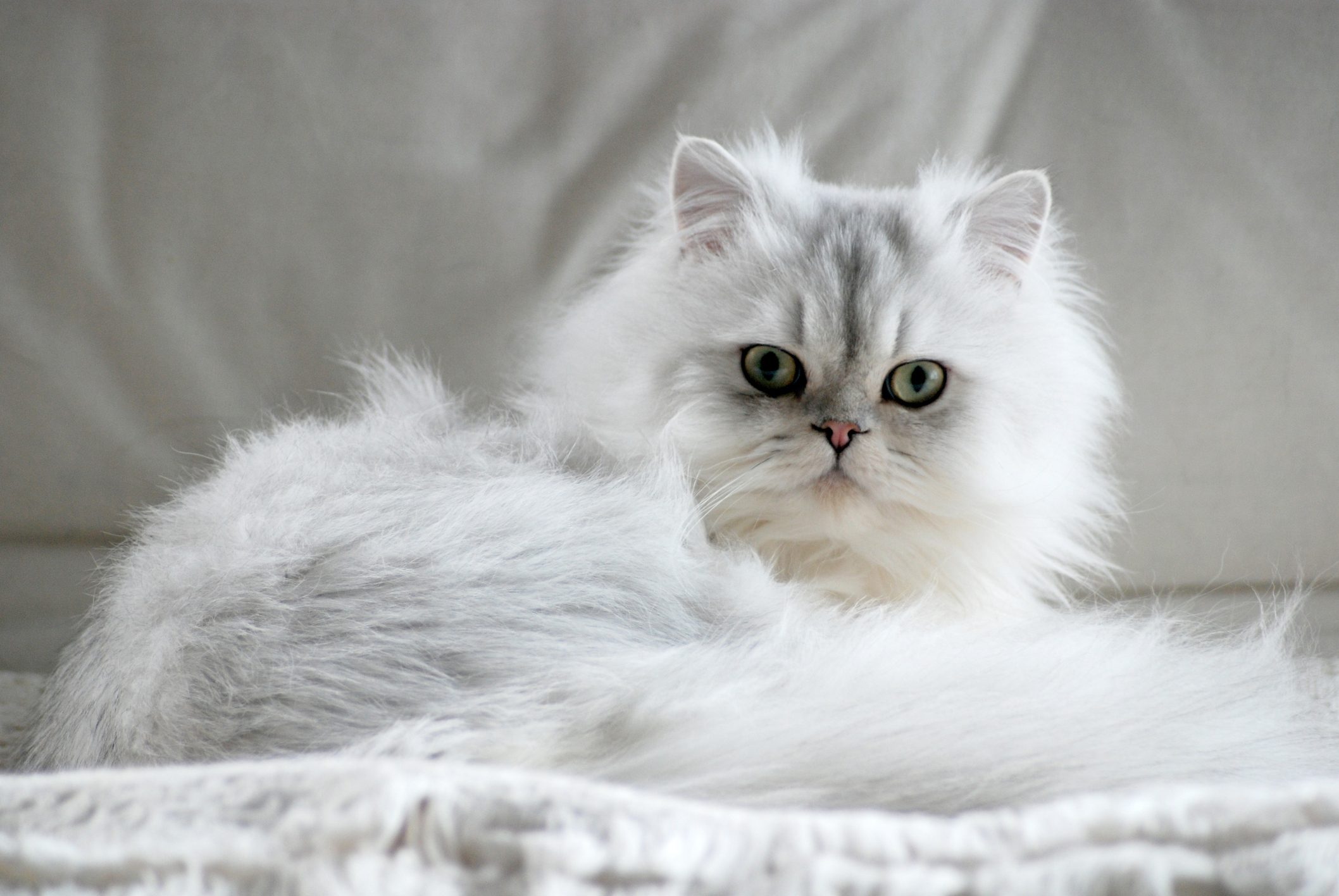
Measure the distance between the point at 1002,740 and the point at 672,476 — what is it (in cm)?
50

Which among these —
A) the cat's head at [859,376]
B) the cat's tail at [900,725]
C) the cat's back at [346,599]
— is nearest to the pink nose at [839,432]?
the cat's head at [859,376]

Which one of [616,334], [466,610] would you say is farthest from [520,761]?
[616,334]

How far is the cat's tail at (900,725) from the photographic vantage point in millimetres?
737

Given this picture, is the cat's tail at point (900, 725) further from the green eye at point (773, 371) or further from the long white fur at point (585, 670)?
the green eye at point (773, 371)

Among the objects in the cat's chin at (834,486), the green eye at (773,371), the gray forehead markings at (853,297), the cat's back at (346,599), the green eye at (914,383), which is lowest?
the cat's back at (346,599)

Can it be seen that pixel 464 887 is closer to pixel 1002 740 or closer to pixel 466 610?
pixel 466 610

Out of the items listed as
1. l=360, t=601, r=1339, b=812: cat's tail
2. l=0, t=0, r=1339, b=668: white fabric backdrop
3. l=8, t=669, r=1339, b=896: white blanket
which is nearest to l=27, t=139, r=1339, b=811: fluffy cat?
l=360, t=601, r=1339, b=812: cat's tail

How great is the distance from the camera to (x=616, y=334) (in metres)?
1.39

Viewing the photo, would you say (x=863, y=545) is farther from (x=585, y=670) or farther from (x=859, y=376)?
(x=585, y=670)

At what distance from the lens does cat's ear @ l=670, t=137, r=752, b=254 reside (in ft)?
4.43

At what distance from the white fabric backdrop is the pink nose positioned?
2.52 ft

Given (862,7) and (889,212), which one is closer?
(889,212)

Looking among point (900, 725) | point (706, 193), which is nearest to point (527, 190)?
point (706, 193)

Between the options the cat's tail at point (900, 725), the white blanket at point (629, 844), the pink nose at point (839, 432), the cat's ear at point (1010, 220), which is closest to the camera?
the white blanket at point (629, 844)
